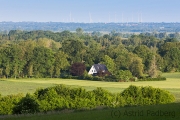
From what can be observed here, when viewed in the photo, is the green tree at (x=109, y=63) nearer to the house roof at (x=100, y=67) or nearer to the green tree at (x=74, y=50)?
the house roof at (x=100, y=67)

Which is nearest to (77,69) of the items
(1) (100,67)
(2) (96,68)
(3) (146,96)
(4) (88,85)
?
(2) (96,68)

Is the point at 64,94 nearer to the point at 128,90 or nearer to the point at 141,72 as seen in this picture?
the point at 128,90

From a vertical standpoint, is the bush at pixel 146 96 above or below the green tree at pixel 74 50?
below

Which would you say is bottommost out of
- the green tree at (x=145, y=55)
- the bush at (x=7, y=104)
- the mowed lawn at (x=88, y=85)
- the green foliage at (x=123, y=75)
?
the mowed lawn at (x=88, y=85)

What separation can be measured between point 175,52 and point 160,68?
27.7ft

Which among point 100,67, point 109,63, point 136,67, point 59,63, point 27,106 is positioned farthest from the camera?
point 109,63

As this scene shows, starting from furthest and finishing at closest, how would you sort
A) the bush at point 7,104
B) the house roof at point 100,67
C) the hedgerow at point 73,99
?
1. the house roof at point 100,67
2. the bush at point 7,104
3. the hedgerow at point 73,99

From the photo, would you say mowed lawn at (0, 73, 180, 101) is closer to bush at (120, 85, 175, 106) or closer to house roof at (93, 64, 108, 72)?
house roof at (93, 64, 108, 72)

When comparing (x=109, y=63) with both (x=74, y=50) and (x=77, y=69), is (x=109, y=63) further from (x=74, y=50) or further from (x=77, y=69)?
(x=74, y=50)

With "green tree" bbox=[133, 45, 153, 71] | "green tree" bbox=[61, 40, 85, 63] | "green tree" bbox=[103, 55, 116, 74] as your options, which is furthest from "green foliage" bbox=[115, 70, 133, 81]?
"green tree" bbox=[61, 40, 85, 63]

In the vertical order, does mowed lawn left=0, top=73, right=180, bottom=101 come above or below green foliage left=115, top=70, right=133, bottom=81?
below

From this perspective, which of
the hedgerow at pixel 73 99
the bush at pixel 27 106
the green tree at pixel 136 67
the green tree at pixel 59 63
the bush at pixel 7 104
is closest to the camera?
the bush at pixel 27 106

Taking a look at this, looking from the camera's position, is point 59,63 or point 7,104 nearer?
point 7,104

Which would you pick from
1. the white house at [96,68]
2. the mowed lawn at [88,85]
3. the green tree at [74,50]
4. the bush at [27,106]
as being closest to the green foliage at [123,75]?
the mowed lawn at [88,85]
